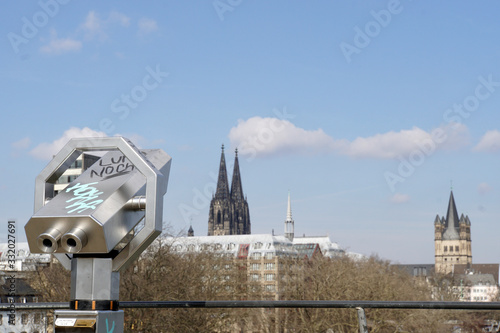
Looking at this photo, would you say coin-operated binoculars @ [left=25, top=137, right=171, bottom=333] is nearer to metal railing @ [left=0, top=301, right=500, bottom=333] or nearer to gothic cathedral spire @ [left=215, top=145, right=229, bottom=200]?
metal railing @ [left=0, top=301, right=500, bottom=333]

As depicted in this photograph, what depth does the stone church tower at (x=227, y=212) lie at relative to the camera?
162125 millimetres

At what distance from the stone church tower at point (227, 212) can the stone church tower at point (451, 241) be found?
58.1 metres

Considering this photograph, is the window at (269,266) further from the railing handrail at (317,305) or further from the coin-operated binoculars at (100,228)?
the coin-operated binoculars at (100,228)

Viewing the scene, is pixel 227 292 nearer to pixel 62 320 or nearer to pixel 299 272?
pixel 299 272

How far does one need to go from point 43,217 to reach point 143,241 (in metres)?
0.51

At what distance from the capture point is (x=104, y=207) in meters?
3.54

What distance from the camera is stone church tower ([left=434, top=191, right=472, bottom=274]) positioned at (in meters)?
190

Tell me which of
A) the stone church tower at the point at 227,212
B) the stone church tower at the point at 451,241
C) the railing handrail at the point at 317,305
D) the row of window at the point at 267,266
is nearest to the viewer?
the railing handrail at the point at 317,305

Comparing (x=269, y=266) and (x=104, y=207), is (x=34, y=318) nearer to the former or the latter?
(x=104, y=207)

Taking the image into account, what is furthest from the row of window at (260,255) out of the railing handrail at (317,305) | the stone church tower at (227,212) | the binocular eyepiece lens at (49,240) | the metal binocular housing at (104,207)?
the binocular eyepiece lens at (49,240)

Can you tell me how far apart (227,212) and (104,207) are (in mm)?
158979

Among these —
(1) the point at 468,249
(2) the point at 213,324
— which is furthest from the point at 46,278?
(1) the point at 468,249

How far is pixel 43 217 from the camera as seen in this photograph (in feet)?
11.7

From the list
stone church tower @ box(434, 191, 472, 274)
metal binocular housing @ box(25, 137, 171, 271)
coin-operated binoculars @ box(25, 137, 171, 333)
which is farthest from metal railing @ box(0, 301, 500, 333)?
stone church tower @ box(434, 191, 472, 274)
